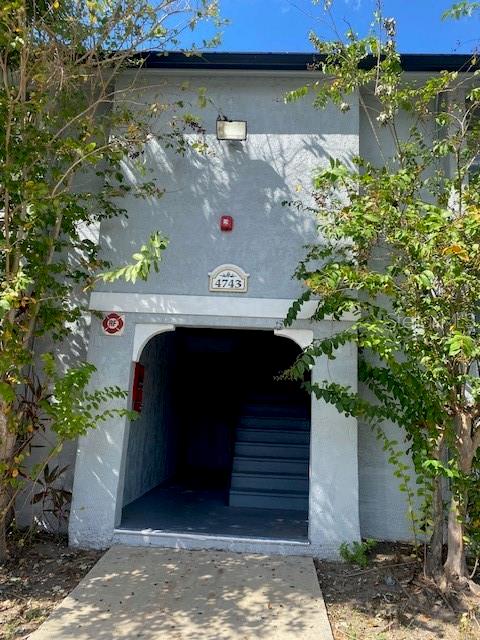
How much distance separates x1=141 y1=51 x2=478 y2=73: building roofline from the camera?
19.8 feet

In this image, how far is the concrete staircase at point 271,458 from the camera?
7.32 metres

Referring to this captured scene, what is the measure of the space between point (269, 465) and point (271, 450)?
0.36 metres

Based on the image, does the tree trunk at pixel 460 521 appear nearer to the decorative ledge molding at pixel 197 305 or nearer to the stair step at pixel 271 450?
the decorative ledge molding at pixel 197 305

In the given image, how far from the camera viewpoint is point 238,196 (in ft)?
20.1

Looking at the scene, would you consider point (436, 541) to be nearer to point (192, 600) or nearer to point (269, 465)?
point (192, 600)

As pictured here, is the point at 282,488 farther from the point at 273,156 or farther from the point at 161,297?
the point at 273,156

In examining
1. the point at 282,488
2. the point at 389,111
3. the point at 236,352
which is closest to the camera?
the point at 389,111

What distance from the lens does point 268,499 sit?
7.32 metres

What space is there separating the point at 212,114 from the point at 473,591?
5.69 metres

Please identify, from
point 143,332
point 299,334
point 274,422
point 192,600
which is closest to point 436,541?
point 192,600

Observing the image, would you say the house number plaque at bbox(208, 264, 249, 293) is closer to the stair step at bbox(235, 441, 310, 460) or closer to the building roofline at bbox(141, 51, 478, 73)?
the building roofline at bbox(141, 51, 478, 73)

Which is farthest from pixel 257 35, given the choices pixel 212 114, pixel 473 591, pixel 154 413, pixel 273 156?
pixel 473 591

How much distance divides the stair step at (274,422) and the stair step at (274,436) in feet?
0.63

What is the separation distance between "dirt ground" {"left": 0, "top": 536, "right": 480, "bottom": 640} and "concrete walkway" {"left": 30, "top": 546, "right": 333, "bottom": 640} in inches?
5.8
